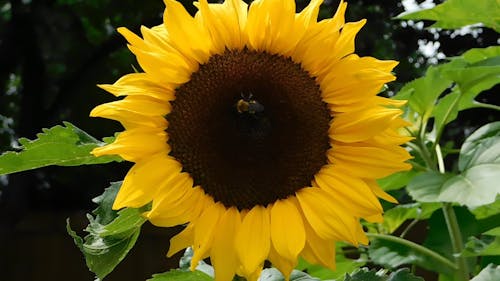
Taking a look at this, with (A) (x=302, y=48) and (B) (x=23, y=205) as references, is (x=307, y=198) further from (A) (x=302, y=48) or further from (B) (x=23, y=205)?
(B) (x=23, y=205)

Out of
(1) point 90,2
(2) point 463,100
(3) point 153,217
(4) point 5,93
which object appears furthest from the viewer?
(4) point 5,93

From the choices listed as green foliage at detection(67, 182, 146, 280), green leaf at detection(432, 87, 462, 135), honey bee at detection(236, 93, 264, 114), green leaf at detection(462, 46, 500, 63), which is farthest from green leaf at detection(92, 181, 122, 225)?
green leaf at detection(462, 46, 500, 63)

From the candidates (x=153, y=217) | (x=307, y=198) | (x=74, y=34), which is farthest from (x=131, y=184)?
(x=74, y=34)

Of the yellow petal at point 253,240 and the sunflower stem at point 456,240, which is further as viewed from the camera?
the sunflower stem at point 456,240

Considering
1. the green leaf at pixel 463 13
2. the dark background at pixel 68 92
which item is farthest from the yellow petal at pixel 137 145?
the dark background at pixel 68 92

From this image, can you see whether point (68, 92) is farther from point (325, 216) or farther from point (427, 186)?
point (325, 216)

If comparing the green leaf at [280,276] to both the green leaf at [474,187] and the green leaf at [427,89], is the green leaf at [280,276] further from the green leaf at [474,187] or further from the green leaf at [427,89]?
the green leaf at [427,89]

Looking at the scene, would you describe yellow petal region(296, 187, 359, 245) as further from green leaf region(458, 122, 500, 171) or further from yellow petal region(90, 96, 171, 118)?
green leaf region(458, 122, 500, 171)
